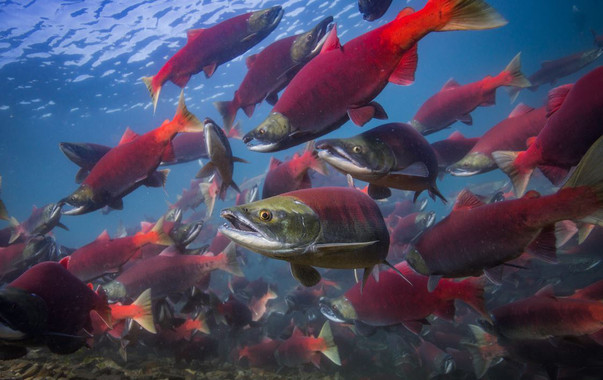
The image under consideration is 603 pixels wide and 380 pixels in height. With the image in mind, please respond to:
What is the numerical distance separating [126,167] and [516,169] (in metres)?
4.29

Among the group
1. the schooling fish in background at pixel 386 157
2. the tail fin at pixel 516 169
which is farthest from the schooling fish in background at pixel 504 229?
the schooling fish in background at pixel 386 157

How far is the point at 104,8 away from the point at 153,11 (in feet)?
10.6

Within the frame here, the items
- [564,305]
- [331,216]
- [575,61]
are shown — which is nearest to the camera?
[331,216]

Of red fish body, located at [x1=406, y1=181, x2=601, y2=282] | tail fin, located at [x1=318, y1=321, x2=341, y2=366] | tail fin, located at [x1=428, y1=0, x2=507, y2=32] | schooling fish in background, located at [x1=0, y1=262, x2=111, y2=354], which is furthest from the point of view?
tail fin, located at [x1=318, y1=321, x2=341, y2=366]

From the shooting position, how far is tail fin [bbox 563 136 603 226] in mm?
1918

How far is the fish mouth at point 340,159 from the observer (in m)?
2.27

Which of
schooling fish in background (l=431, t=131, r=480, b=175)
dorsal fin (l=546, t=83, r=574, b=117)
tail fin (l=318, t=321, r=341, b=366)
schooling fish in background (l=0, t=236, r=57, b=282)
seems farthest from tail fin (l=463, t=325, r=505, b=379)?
schooling fish in background (l=0, t=236, r=57, b=282)

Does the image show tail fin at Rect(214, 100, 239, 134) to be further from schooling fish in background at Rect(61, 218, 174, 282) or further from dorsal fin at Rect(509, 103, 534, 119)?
dorsal fin at Rect(509, 103, 534, 119)

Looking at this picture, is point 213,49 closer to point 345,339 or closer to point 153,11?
point 345,339

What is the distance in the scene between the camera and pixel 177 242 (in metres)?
4.63

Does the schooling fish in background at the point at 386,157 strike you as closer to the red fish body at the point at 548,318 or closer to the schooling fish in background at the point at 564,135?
the schooling fish in background at the point at 564,135

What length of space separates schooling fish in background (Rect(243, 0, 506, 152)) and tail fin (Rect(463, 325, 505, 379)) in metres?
3.44

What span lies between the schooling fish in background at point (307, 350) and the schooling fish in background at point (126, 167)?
3744mm

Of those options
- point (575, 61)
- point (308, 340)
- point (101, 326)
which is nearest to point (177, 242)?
point (101, 326)
